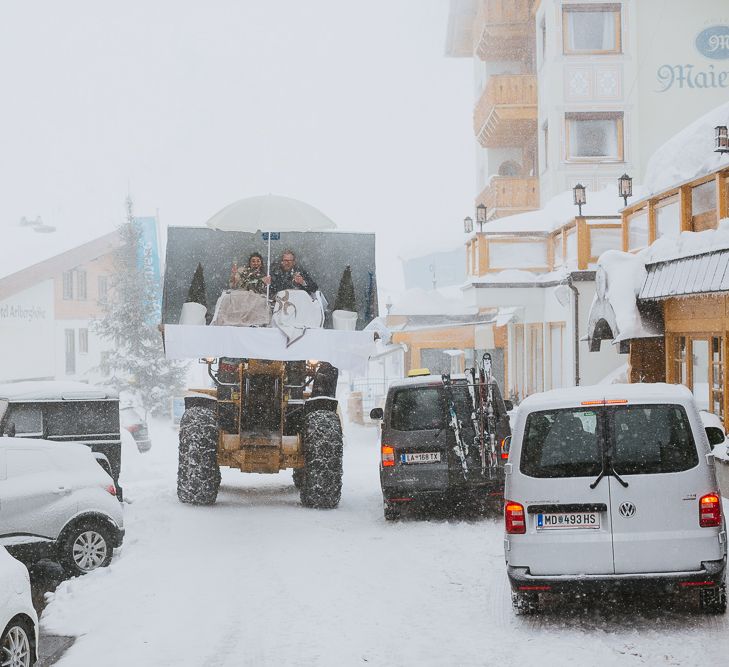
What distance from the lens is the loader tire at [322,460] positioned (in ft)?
42.3

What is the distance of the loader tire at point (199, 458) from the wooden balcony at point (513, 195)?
18678 mm

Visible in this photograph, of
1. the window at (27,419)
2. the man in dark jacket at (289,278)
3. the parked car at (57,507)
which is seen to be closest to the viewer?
the parked car at (57,507)

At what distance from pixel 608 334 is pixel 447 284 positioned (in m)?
38.9

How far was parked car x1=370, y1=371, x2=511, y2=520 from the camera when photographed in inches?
462

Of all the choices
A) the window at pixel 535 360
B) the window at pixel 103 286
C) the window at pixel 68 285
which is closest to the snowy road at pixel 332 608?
the window at pixel 535 360

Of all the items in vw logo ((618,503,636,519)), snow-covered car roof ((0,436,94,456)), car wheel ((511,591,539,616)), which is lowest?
car wheel ((511,591,539,616))

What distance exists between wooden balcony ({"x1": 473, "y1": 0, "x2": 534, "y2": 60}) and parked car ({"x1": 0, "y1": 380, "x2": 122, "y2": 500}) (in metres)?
23.0

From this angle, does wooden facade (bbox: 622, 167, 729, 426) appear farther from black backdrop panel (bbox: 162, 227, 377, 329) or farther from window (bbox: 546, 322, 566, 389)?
window (bbox: 546, 322, 566, 389)

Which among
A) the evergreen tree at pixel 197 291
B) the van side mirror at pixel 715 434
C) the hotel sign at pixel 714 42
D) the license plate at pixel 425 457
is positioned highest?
the hotel sign at pixel 714 42

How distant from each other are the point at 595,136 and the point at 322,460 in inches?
721

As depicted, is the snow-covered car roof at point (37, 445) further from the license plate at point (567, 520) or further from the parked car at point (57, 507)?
the license plate at point (567, 520)

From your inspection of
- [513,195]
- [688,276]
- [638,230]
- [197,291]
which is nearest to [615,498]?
[688,276]

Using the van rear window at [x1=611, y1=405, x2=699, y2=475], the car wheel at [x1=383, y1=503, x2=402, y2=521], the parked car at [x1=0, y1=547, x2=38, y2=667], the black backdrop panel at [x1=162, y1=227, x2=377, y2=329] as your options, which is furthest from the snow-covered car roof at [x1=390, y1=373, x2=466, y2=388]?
the parked car at [x1=0, y1=547, x2=38, y2=667]

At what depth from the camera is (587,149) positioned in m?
28.3
